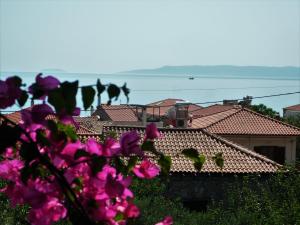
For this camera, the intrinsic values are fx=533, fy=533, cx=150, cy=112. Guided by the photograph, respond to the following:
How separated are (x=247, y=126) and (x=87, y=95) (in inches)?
1082

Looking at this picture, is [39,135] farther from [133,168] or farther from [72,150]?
[133,168]

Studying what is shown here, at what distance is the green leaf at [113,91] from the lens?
1.46 m

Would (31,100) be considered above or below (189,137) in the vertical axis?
above

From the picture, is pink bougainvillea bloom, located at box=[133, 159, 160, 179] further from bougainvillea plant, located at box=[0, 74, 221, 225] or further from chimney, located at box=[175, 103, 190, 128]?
chimney, located at box=[175, 103, 190, 128]

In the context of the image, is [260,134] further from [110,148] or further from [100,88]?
[100,88]

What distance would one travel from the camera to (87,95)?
1426mm

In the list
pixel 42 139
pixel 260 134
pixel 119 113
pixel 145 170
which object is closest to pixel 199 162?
pixel 145 170

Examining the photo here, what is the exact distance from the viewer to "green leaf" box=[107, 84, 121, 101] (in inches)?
57.6

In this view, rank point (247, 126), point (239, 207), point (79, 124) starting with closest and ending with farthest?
point (79, 124), point (239, 207), point (247, 126)

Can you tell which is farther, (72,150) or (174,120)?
(174,120)

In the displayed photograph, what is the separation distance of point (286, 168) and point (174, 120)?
47.3ft

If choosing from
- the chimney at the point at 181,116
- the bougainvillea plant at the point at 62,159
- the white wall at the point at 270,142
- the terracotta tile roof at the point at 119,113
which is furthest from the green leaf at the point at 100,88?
the terracotta tile roof at the point at 119,113

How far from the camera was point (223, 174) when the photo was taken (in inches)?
711

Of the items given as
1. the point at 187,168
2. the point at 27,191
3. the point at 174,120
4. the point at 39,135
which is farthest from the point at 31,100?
the point at 174,120
